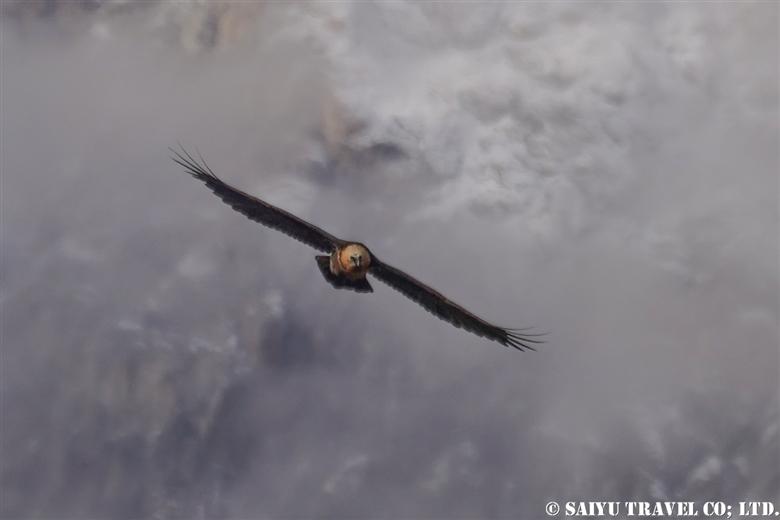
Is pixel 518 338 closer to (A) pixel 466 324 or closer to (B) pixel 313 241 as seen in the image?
(A) pixel 466 324

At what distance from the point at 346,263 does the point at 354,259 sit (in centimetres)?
45

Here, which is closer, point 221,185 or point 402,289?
point 221,185

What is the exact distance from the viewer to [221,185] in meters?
34.3

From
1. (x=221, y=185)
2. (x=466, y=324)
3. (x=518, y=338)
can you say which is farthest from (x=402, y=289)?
(x=221, y=185)

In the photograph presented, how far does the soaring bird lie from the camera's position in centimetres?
3431

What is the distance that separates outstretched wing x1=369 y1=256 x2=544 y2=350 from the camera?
3591cm

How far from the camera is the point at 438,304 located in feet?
120

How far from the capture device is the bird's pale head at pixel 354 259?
34.2m

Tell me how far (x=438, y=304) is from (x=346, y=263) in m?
5.18

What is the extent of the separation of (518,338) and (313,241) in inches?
419

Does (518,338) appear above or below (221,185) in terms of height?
below

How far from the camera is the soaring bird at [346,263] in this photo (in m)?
34.3

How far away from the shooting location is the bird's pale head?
112ft

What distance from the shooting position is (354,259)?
34.2 meters
